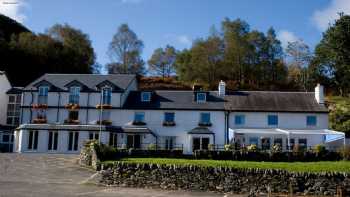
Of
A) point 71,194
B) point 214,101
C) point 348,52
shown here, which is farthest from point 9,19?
point 71,194

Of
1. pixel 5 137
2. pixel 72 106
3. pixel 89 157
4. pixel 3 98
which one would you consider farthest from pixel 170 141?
pixel 3 98

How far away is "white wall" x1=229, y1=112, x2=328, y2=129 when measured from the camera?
4694 cm

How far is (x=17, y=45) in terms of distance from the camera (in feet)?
258

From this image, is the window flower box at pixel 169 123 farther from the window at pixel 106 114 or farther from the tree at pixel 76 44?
the tree at pixel 76 44

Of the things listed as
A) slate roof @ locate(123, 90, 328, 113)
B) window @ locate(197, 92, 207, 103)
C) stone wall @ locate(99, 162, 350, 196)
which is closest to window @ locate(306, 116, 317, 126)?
slate roof @ locate(123, 90, 328, 113)

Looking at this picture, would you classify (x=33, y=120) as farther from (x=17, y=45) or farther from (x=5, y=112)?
(x=17, y=45)

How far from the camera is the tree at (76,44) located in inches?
3305

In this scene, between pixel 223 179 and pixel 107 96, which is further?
pixel 107 96

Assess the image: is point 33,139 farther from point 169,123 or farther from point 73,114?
point 169,123

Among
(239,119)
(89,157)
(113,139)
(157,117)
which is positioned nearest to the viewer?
(89,157)

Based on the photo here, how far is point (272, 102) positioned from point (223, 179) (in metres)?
27.2

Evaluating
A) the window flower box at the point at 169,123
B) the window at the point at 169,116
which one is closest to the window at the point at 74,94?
the window at the point at 169,116

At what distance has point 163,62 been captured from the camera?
322 feet

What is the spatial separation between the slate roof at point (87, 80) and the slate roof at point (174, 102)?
74.7 inches
